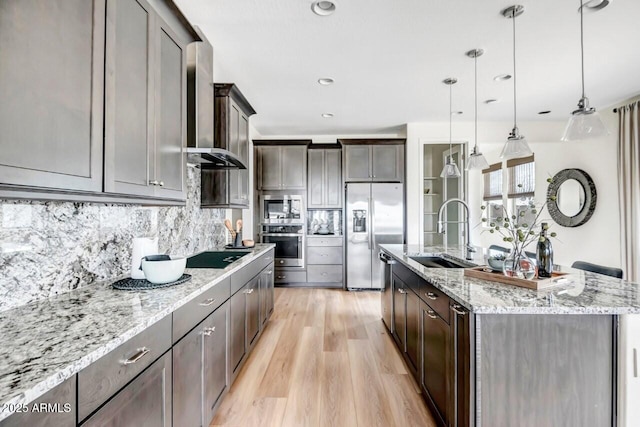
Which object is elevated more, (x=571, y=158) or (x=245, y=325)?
(x=571, y=158)

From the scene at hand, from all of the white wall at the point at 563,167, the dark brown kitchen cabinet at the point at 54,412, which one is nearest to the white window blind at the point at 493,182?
the white wall at the point at 563,167

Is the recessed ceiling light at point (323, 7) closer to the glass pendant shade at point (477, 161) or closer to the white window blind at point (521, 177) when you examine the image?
the glass pendant shade at point (477, 161)

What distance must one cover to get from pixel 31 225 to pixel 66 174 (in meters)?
0.43

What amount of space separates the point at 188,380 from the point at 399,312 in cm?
184

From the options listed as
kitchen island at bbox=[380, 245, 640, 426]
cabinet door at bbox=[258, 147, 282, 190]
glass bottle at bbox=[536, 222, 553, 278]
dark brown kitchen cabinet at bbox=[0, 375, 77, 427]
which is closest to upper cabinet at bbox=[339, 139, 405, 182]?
cabinet door at bbox=[258, 147, 282, 190]

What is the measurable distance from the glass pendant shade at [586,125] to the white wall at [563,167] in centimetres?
306

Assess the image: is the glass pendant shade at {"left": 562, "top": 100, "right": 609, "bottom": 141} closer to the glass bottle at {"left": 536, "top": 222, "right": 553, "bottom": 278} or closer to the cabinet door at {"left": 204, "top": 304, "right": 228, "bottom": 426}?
the glass bottle at {"left": 536, "top": 222, "right": 553, "bottom": 278}

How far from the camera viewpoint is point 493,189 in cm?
592

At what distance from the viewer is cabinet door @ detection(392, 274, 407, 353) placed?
251 cm

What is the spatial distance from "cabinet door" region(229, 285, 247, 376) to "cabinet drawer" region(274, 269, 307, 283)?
2751mm

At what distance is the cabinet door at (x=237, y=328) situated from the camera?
6.86ft

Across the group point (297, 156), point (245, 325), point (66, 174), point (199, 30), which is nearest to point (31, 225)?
point (66, 174)

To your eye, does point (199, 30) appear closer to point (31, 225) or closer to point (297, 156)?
point (31, 225)

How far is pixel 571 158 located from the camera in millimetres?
4594
